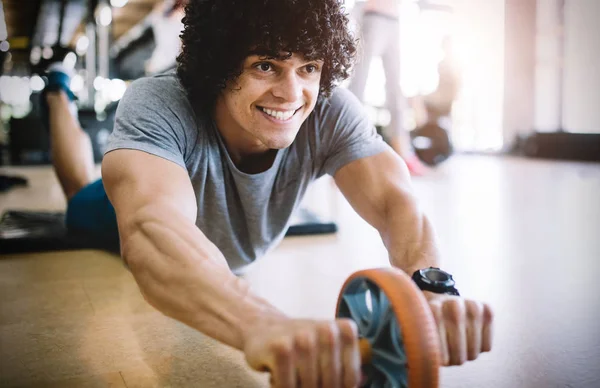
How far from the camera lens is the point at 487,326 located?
74 cm

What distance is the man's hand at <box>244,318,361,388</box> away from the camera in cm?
59

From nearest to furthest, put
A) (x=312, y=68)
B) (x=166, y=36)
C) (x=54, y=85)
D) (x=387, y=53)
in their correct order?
(x=312, y=68) → (x=54, y=85) → (x=387, y=53) → (x=166, y=36)

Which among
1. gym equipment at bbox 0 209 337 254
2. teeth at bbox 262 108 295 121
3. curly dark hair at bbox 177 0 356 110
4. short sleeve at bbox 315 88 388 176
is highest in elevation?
curly dark hair at bbox 177 0 356 110

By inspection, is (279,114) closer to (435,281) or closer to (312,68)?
(312,68)

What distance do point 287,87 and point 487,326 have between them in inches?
22.2

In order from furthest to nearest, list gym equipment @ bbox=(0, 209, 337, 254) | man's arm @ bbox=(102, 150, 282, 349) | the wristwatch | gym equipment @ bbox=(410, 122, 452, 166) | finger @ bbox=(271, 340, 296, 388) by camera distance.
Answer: gym equipment @ bbox=(410, 122, 452, 166) < gym equipment @ bbox=(0, 209, 337, 254) < the wristwatch < man's arm @ bbox=(102, 150, 282, 349) < finger @ bbox=(271, 340, 296, 388)

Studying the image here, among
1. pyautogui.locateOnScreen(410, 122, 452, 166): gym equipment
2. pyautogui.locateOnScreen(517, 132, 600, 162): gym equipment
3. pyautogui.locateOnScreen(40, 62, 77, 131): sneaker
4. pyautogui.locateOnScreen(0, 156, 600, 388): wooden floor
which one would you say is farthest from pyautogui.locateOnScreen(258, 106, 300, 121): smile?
pyautogui.locateOnScreen(517, 132, 600, 162): gym equipment

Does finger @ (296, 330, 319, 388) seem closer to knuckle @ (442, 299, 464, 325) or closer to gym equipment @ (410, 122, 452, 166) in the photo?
knuckle @ (442, 299, 464, 325)

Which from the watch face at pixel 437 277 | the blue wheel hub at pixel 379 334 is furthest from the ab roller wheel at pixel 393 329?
the watch face at pixel 437 277

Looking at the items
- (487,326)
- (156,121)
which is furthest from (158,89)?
(487,326)

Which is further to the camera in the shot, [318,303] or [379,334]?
[318,303]

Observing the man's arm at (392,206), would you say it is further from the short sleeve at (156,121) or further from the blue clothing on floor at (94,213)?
the blue clothing on floor at (94,213)

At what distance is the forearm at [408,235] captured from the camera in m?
0.97

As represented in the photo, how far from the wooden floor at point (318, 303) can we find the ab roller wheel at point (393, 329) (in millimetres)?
239
